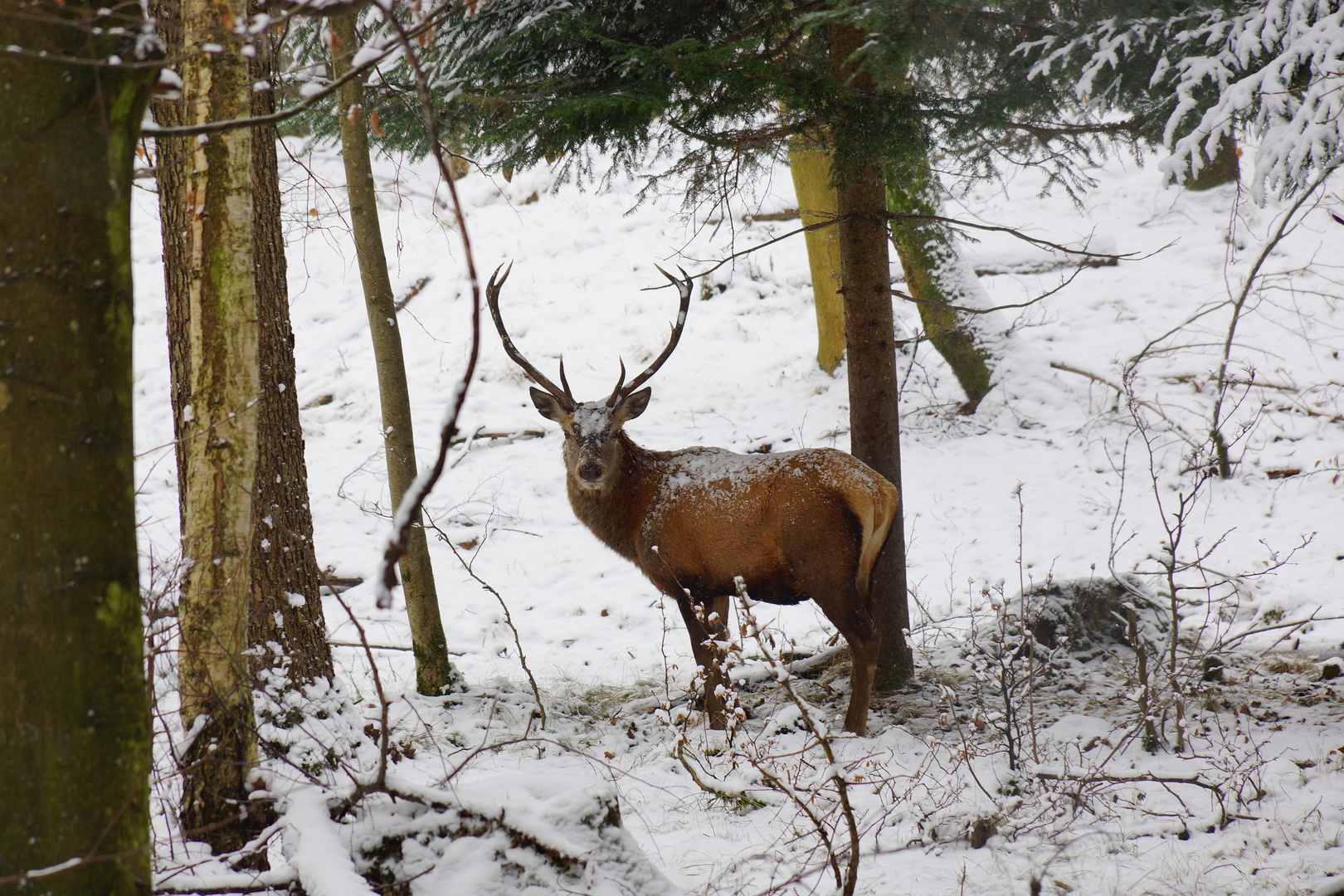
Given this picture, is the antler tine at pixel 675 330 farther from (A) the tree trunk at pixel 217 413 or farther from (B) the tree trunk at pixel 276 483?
(A) the tree trunk at pixel 217 413

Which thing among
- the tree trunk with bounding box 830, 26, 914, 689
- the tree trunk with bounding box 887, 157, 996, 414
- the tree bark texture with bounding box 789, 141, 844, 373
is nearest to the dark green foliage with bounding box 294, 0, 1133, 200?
the tree trunk with bounding box 830, 26, 914, 689

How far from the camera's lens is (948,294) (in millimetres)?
9969

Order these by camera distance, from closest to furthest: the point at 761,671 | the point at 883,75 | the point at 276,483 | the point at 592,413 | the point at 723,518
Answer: the point at 276,483, the point at 883,75, the point at 723,518, the point at 592,413, the point at 761,671

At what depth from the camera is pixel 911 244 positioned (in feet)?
32.9

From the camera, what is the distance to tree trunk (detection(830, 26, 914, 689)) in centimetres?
546

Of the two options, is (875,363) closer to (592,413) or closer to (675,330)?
(675,330)

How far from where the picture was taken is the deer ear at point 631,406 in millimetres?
5859

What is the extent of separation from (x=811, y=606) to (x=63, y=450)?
673 centimetres

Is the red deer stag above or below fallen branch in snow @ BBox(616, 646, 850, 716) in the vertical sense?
above

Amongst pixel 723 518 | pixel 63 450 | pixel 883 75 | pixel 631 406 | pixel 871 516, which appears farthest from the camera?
pixel 631 406

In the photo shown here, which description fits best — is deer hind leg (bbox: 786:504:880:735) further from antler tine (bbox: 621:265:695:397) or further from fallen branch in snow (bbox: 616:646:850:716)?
antler tine (bbox: 621:265:695:397)

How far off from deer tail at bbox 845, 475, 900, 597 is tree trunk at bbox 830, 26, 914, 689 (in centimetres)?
26

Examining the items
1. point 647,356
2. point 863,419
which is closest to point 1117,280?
point 647,356

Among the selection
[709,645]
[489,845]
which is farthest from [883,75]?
[489,845]
